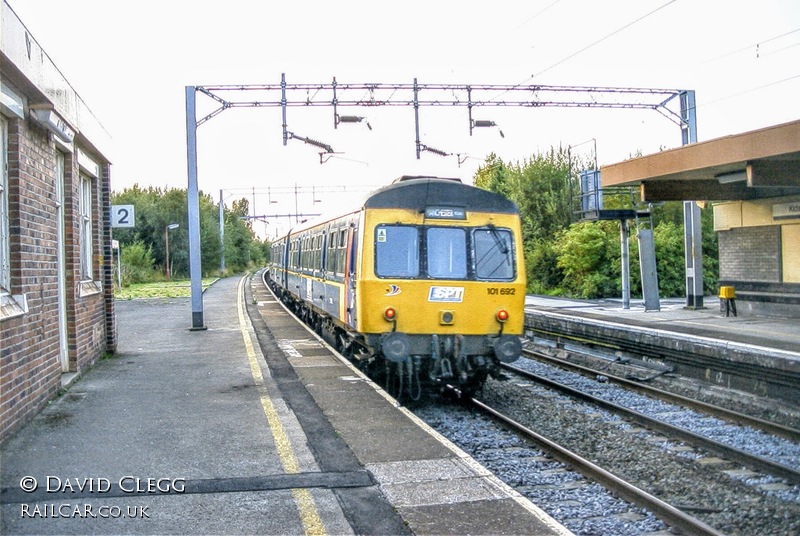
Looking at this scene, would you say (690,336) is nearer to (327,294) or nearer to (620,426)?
(620,426)

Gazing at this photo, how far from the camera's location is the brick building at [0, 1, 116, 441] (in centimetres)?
718

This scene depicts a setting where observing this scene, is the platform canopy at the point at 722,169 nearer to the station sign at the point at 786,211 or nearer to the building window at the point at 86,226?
the station sign at the point at 786,211

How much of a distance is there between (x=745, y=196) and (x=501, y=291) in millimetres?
11573

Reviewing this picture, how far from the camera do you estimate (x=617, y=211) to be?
21.6m

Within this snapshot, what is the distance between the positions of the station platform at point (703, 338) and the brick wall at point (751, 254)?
104 cm

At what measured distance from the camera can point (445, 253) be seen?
33.2ft

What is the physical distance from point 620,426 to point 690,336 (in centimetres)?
552

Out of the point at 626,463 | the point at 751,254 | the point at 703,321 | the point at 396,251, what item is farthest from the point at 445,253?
the point at 751,254

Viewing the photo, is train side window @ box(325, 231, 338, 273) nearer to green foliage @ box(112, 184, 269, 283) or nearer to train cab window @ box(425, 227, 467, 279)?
train cab window @ box(425, 227, 467, 279)

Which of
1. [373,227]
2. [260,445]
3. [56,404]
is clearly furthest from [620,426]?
[56,404]

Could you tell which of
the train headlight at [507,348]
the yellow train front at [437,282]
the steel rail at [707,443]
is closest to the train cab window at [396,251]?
the yellow train front at [437,282]

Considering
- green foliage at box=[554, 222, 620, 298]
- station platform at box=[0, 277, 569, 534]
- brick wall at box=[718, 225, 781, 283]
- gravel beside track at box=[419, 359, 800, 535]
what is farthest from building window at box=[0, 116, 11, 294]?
green foliage at box=[554, 222, 620, 298]

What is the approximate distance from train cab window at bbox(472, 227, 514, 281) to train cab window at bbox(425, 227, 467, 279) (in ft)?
0.65

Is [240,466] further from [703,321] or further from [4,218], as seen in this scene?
[703,321]
